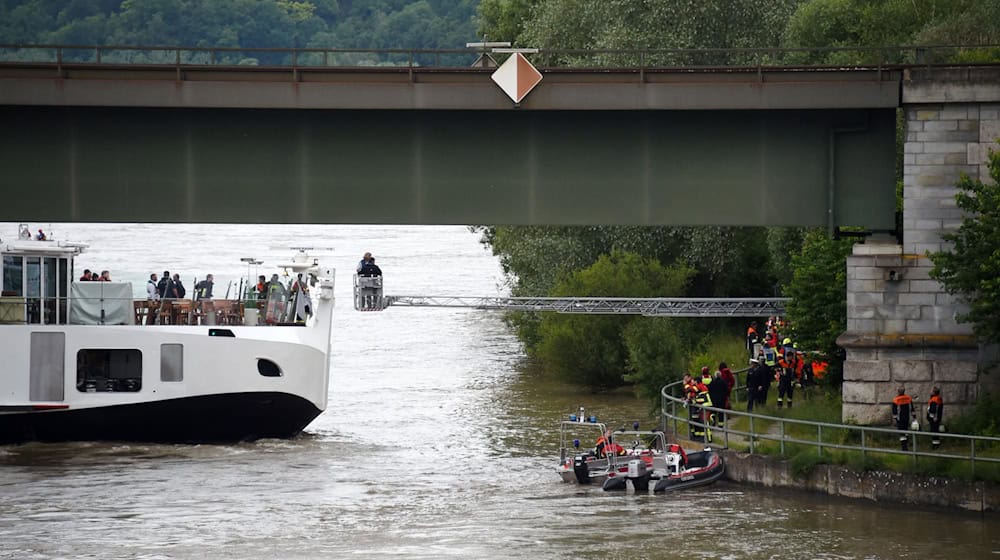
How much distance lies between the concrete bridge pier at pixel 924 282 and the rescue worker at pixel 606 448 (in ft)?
15.8

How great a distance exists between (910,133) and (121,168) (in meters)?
14.6

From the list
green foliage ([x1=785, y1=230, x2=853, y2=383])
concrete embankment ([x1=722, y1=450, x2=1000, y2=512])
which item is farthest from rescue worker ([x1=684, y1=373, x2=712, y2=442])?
green foliage ([x1=785, y1=230, x2=853, y2=383])

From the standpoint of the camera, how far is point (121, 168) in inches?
1236

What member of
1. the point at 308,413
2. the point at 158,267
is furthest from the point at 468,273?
the point at 308,413

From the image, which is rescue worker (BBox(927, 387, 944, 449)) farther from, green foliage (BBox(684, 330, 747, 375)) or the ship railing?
the ship railing

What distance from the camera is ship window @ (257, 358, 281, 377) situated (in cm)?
3738

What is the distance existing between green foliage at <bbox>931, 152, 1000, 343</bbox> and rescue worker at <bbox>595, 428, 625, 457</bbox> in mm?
6972

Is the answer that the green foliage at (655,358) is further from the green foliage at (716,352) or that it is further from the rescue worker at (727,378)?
the rescue worker at (727,378)

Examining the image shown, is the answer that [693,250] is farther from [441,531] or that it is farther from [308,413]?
[441,531]

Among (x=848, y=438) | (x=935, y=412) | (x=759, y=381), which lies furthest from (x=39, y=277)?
(x=935, y=412)

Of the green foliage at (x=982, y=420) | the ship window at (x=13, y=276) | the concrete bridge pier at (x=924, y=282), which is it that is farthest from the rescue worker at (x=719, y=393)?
the ship window at (x=13, y=276)

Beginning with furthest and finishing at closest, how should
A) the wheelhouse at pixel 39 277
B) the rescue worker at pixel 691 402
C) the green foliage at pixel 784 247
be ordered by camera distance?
1. the green foliage at pixel 784 247
2. the wheelhouse at pixel 39 277
3. the rescue worker at pixel 691 402

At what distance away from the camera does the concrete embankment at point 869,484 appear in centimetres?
2805

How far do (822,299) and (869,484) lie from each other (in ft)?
23.4
